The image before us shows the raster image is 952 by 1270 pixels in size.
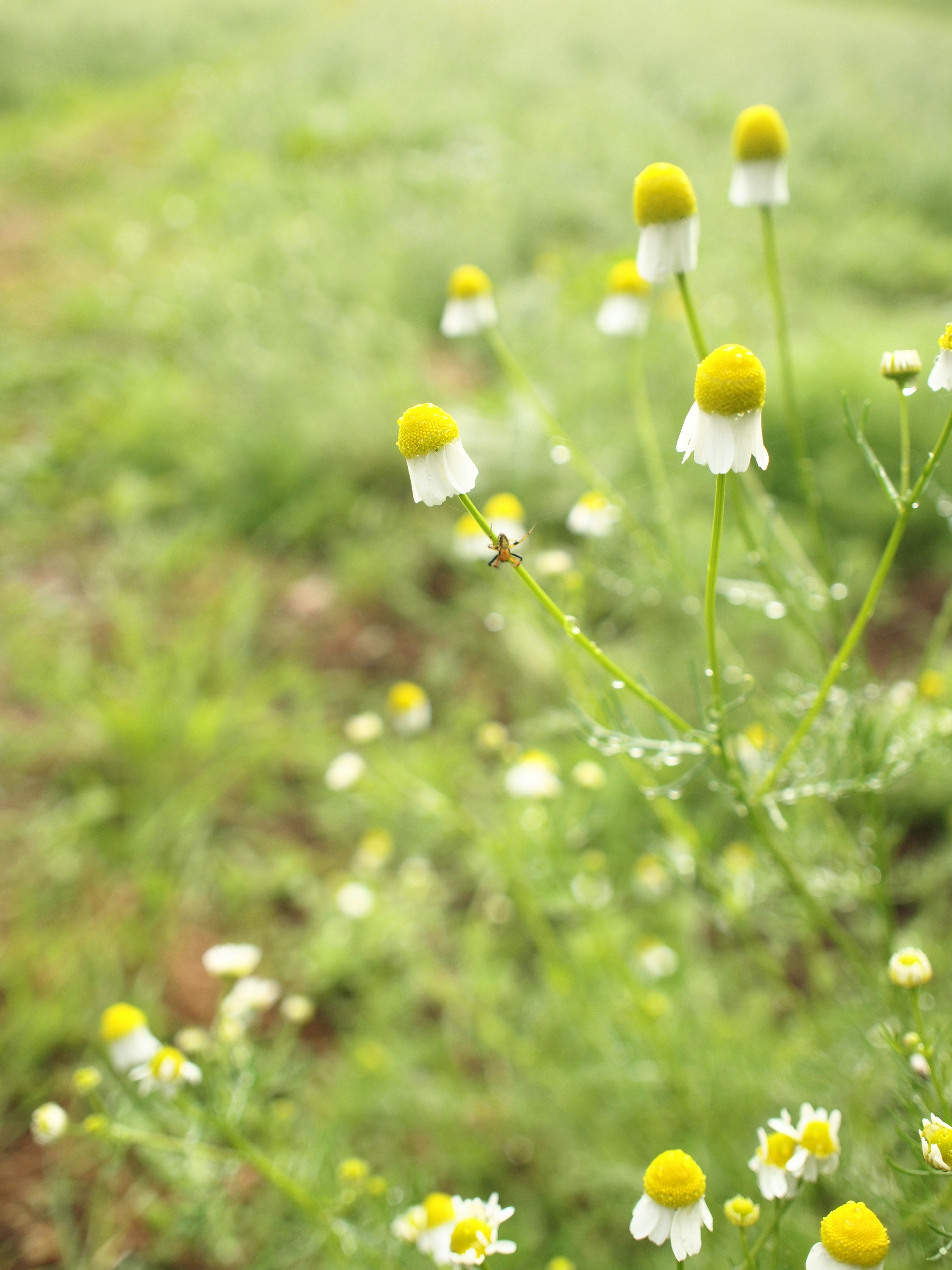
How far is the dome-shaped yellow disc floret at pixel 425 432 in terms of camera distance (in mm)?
428

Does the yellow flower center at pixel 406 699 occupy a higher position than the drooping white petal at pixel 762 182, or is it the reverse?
the drooping white petal at pixel 762 182

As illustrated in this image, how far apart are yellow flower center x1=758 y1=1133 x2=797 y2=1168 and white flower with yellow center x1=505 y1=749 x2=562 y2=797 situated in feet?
1.42

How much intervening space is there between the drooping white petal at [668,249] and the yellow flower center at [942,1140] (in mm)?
494

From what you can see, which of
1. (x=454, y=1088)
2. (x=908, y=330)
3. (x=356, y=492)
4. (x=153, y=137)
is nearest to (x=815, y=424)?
(x=908, y=330)

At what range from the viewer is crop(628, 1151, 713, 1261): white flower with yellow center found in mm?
427

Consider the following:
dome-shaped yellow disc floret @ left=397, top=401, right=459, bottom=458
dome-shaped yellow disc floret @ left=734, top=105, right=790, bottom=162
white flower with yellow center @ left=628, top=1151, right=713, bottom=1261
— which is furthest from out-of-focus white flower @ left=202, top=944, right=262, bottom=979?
dome-shaped yellow disc floret @ left=734, top=105, right=790, bottom=162

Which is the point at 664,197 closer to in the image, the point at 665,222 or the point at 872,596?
the point at 665,222

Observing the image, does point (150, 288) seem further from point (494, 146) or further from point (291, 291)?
point (494, 146)

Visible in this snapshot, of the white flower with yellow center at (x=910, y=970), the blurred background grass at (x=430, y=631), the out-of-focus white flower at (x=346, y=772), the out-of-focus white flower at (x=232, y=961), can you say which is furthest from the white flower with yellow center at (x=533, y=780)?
the white flower with yellow center at (x=910, y=970)

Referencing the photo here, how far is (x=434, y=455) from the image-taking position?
0.43 meters

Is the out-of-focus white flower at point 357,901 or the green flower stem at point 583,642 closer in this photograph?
the green flower stem at point 583,642

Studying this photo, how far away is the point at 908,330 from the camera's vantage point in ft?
6.26

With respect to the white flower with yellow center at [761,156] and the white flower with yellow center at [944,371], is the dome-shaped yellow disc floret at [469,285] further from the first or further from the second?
the white flower with yellow center at [944,371]

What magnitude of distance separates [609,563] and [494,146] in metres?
3.35
